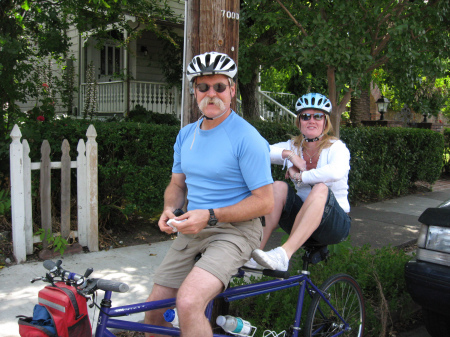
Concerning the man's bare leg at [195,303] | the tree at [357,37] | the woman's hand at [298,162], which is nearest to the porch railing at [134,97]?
the tree at [357,37]

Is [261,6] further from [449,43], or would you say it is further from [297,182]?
[297,182]

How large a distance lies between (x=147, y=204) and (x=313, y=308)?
311cm

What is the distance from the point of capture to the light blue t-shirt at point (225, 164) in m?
2.34

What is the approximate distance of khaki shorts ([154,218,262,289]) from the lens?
7.53 ft

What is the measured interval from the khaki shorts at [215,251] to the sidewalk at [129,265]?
130 centimetres

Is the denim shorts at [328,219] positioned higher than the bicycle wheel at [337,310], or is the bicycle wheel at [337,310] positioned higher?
the denim shorts at [328,219]

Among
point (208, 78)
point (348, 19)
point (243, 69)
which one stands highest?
point (348, 19)

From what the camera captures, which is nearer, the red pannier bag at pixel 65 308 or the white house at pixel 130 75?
the red pannier bag at pixel 65 308

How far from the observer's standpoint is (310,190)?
11.2ft

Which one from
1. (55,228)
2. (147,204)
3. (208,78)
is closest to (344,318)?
(208,78)

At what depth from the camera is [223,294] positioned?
8.03ft

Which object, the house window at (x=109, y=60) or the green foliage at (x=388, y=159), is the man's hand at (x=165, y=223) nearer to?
the green foliage at (x=388, y=159)

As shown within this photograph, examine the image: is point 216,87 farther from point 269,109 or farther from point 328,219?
point 269,109

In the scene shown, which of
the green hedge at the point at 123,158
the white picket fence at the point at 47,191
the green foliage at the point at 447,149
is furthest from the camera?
the green foliage at the point at 447,149
